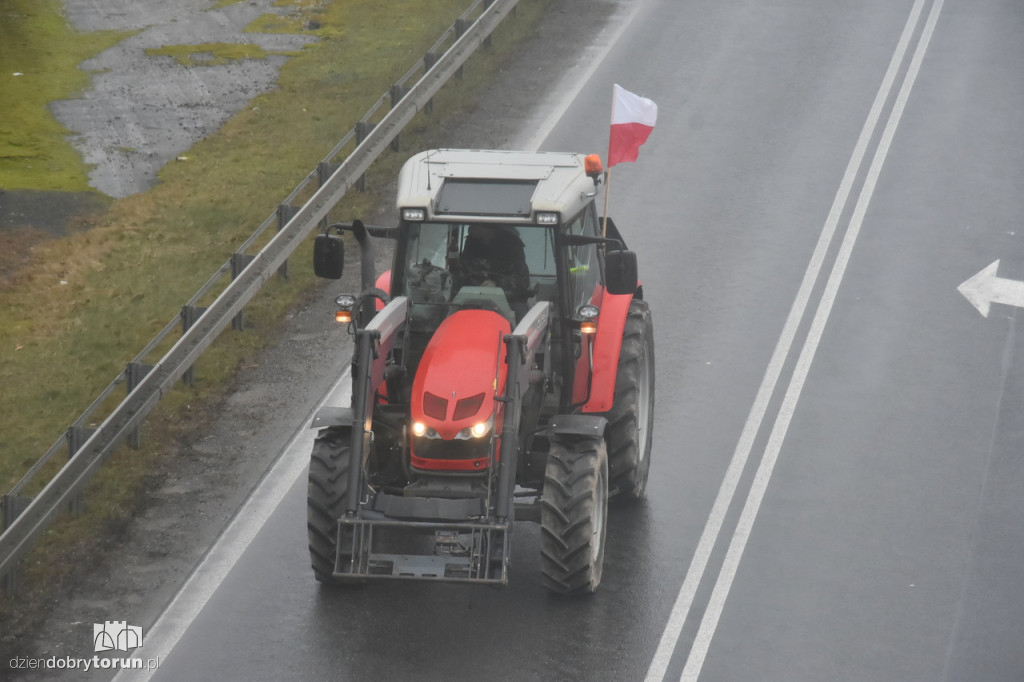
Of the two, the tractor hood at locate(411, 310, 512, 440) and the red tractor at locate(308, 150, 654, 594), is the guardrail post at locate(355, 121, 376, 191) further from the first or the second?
the tractor hood at locate(411, 310, 512, 440)

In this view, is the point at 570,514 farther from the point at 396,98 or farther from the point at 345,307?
the point at 396,98

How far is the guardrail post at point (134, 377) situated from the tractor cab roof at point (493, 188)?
365cm

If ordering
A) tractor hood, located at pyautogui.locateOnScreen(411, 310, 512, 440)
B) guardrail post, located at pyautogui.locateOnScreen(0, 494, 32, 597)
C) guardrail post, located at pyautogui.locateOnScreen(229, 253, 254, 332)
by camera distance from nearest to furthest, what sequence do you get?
tractor hood, located at pyautogui.locateOnScreen(411, 310, 512, 440) → guardrail post, located at pyautogui.locateOnScreen(0, 494, 32, 597) → guardrail post, located at pyautogui.locateOnScreen(229, 253, 254, 332)

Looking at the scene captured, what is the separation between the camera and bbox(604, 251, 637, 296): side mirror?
40.1 feet

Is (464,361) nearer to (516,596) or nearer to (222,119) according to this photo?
(516,596)

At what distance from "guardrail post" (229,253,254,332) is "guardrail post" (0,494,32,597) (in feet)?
15.0

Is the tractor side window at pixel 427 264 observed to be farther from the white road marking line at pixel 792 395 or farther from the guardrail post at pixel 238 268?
the guardrail post at pixel 238 268

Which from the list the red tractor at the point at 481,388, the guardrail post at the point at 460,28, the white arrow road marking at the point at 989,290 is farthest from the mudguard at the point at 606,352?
the guardrail post at the point at 460,28

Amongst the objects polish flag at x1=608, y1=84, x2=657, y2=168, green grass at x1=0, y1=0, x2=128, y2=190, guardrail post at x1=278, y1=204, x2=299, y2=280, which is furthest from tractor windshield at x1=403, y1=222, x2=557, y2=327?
green grass at x1=0, y1=0, x2=128, y2=190
